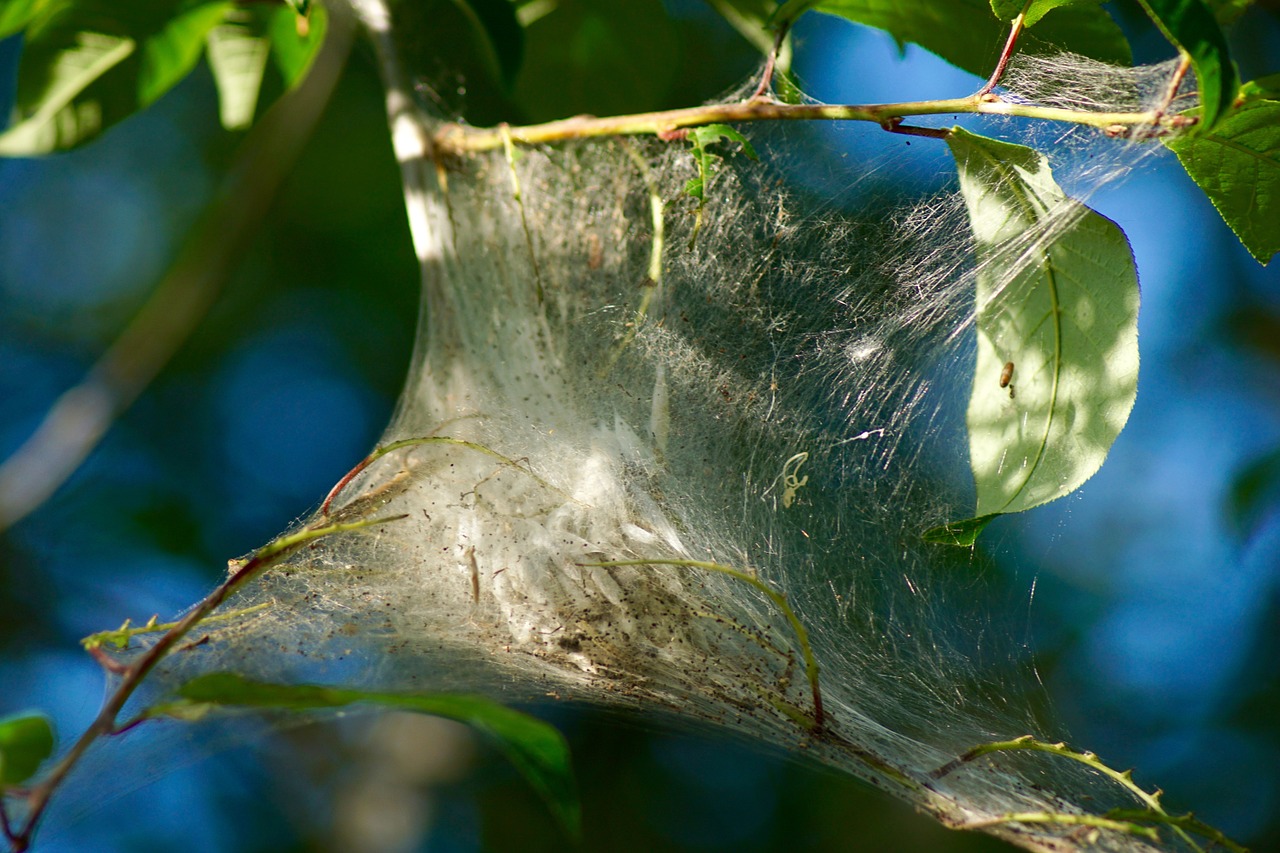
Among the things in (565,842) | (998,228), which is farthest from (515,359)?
(565,842)

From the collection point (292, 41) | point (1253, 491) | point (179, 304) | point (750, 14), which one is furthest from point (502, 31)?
point (1253, 491)

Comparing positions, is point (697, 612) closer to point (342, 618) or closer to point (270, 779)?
point (342, 618)

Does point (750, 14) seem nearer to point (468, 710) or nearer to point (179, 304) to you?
point (468, 710)

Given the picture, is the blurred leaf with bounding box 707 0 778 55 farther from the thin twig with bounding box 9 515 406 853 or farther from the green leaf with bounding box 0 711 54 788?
the green leaf with bounding box 0 711 54 788

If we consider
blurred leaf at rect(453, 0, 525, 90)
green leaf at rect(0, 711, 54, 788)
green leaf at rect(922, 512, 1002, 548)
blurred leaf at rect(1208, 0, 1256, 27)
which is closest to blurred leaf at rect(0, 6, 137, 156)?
blurred leaf at rect(453, 0, 525, 90)

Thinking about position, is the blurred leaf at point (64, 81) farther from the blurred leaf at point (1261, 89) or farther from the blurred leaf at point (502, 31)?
the blurred leaf at point (1261, 89)

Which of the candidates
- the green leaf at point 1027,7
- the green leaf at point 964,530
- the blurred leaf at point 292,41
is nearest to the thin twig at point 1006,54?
the green leaf at point 1027,7
